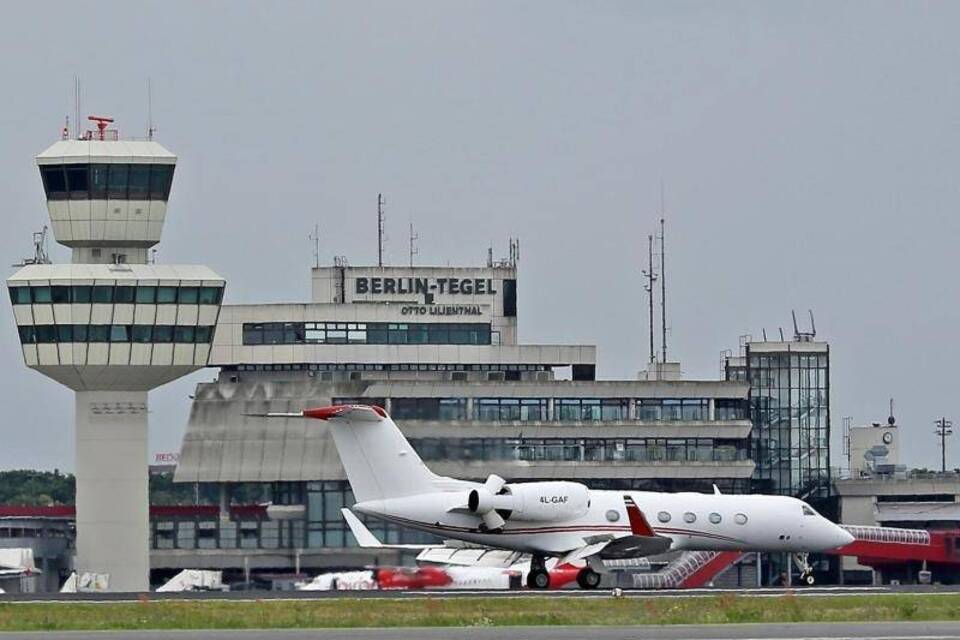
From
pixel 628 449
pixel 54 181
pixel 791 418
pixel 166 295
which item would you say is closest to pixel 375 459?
pixel 166 295

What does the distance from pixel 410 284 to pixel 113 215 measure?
30542mm

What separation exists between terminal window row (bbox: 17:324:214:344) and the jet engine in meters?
42.3

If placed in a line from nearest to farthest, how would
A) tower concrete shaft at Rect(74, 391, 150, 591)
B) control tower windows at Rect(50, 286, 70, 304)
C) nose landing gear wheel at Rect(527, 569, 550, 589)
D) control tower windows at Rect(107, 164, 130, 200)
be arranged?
nose landing gear wheel at Rect(527, 569, 550, 589), control tower windows at Rect(50, 286, 70, 304), control tower windows at Rect(107, 164, 130, 200), tower concrete shaft at Rect(74, 391, 150, 591)

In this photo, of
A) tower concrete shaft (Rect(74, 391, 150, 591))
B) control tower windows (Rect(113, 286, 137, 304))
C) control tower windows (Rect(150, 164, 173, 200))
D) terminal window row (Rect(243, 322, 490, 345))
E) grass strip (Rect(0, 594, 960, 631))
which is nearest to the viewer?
grass strip (Rect(0, 594, 960, 631))

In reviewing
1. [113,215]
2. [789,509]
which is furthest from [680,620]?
[113,215]

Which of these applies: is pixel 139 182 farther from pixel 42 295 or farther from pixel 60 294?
pixel 42 295

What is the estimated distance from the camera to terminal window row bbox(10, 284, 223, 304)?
392 feet

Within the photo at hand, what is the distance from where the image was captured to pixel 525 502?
81500mm

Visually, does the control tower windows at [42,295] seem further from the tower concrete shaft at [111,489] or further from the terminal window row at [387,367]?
the terminal window row at [387,367]

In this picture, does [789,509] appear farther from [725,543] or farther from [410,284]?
[410,284]

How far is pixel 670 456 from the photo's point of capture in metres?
134

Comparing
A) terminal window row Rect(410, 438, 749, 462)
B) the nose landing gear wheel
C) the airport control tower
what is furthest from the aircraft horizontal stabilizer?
terminal window row Rect(410, 438, 749, 462)

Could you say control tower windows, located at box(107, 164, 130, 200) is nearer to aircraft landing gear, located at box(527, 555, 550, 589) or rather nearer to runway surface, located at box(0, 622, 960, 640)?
aircraft landing gear, located at box(527, 555, 550, 589)

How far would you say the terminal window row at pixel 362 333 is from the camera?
141m
